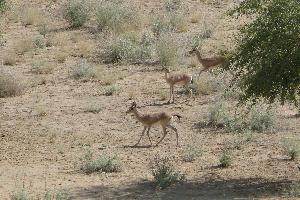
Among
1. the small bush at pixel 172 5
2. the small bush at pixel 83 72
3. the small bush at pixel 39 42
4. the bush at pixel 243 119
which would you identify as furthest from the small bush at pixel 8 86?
the small bush at pixel 172 5

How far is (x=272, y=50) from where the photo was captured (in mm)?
13992

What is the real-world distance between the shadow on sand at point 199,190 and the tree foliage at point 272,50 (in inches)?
66.2

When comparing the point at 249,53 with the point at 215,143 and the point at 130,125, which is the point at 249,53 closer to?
the point at 215,143

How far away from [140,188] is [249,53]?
3.25 metres

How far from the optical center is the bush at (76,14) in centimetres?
3142

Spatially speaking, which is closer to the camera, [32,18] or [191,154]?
[191,154]

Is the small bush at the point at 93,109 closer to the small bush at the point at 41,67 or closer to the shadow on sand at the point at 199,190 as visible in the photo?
the small bush at the point at 41,67

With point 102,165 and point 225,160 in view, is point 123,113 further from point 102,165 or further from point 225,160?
point 225,160

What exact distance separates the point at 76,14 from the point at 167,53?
713cm

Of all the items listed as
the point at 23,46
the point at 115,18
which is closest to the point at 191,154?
the point at 23,46

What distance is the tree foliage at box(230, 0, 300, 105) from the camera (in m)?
13.9

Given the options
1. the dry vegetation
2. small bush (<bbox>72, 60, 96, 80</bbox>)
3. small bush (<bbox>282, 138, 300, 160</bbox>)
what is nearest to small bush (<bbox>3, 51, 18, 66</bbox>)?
the dry vegetation

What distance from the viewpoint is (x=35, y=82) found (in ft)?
80.8

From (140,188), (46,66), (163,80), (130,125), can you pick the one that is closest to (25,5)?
(46,66)
